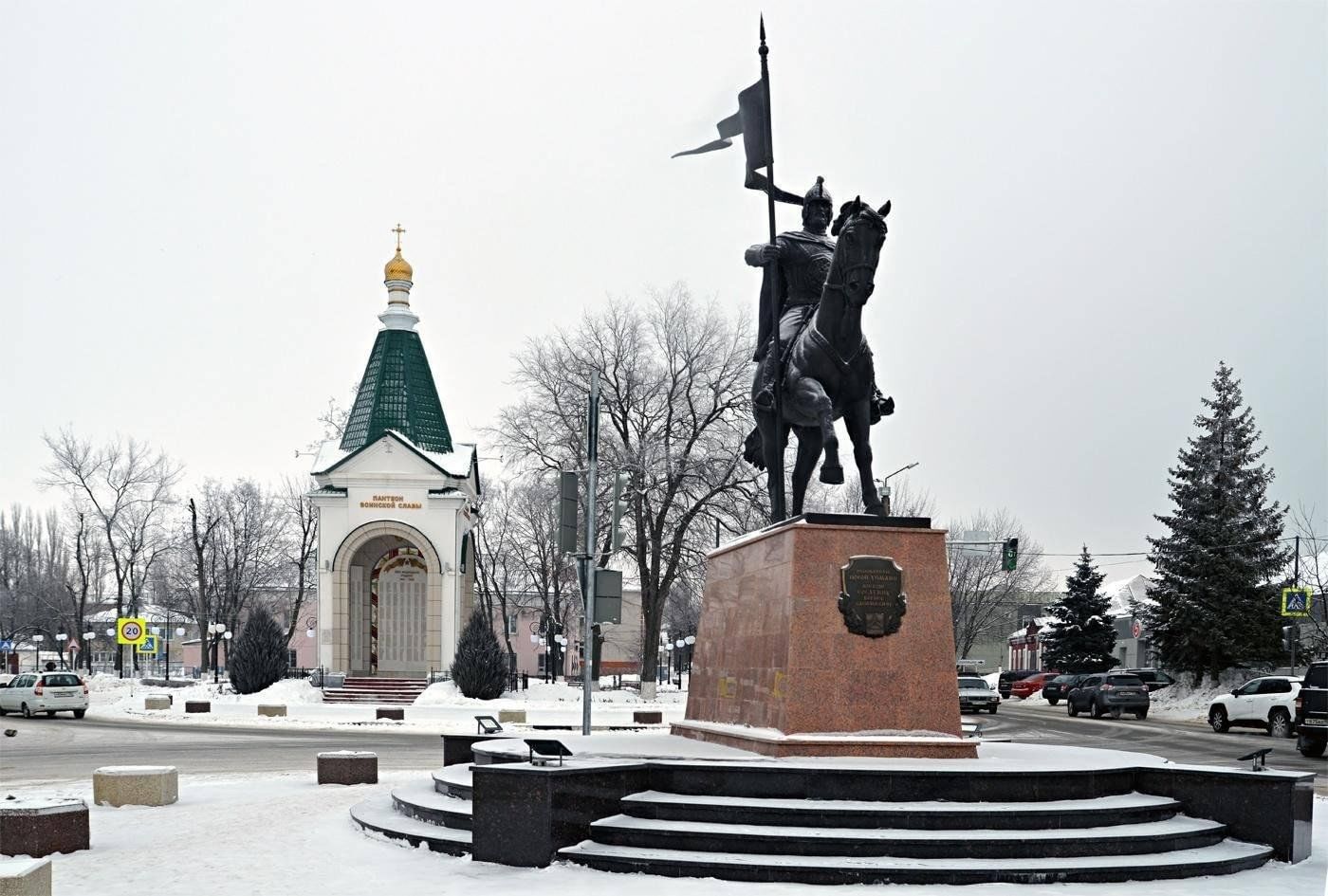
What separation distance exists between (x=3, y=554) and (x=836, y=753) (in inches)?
3577

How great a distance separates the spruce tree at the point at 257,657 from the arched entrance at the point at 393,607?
7.40 ft

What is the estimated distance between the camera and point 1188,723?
3534cm

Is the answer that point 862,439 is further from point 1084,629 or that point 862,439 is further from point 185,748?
point 1084,629

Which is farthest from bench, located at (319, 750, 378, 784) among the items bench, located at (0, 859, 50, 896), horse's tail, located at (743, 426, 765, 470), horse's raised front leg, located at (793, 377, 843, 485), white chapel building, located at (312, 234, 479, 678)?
white chapel building, located at (312, 234, 479, 678)

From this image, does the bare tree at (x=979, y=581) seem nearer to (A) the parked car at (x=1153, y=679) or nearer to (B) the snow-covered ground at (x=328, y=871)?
(A) the parked car at (x=1153, y=679)

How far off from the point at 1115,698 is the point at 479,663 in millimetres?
18755

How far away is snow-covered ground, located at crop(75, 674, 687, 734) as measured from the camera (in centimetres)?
3183

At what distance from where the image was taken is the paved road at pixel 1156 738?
70.1ft

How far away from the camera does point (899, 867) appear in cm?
860

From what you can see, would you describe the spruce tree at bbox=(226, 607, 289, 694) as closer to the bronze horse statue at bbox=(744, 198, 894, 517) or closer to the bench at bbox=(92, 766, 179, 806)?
the bench at bbox=(92, 766, 179, 806)

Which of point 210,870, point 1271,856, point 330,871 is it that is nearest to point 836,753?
point 1271,856

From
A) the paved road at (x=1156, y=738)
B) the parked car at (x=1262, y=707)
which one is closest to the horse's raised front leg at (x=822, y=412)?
the paved road at (x=1156, y=738)

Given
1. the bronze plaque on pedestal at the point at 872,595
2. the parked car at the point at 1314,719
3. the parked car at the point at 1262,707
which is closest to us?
the bronze plaque on pedestal at the point at 872,595

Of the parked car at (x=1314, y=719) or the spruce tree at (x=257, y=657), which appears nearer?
the parked car at (x=1314, y=719)
